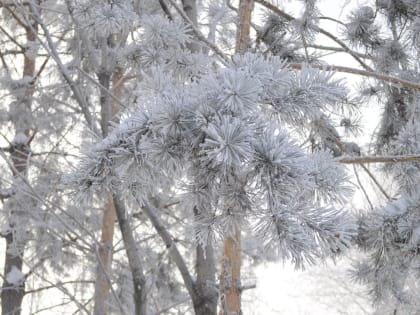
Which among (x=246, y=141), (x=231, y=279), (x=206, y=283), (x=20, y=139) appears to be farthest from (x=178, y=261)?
(x=20, y=139)

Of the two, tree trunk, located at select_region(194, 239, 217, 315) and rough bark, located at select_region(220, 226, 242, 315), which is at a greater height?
tree trunk, located at select_region(194, 239, 217, 315)

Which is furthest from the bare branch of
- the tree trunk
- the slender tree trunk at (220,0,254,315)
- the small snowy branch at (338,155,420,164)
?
the tree trunk

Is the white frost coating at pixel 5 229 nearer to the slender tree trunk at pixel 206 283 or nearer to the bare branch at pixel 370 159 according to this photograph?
the slender tree trunk at pixel 206 283

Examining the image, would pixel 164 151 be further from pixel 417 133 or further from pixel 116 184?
pixel 417 133

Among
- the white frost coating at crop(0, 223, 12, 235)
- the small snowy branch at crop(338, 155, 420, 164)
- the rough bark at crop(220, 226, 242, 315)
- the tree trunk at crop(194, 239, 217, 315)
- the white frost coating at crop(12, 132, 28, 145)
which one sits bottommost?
the rough bark at crop(220, 226, 242, 315)

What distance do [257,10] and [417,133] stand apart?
3.74 ft

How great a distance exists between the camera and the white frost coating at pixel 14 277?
580cm

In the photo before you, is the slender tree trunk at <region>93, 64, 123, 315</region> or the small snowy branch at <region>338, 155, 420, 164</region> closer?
the small snowy branch at <region>338, 155, 420, 164</region>

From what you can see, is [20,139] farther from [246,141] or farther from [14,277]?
[246,141]

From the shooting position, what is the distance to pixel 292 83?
1.02m

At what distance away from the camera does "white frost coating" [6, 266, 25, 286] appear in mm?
5801

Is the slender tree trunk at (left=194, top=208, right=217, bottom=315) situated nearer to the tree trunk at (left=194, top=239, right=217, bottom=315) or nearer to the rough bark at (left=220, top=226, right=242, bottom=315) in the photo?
the tree trunk at (left=194, top=239, right=217, bottom=315)

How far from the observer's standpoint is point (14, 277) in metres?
5.83

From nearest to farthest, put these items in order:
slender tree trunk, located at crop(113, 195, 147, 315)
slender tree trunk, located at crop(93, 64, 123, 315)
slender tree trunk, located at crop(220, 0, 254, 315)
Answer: slender tree trunk, located at crop(220, 0, 254, 315), slender tree trunk, located at crop(93, 64, 123, 315), slender tree trunk, located at crop(113, 195, 147, 315)
